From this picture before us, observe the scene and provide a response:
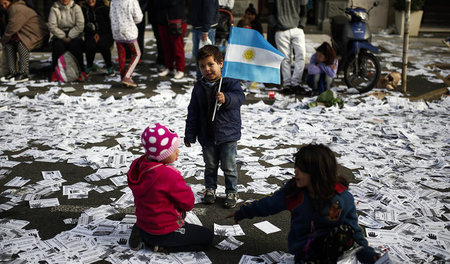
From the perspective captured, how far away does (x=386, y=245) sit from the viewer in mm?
3715

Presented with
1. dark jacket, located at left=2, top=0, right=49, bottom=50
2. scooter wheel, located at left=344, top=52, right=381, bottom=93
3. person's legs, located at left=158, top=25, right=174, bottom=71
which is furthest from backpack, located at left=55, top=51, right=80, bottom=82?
scooter wheel, located at left=344, top=52, right=381, bottom=93

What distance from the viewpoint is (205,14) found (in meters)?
8.54

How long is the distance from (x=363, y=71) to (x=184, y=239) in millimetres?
6137

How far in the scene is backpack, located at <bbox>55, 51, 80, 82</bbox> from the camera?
30.6 ft

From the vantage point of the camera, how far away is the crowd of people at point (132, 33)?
8.64 metres

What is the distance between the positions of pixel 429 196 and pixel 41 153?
4477mm

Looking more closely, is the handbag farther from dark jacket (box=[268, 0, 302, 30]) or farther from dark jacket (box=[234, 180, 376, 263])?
dark jacket (box=[234, 180, 376, 263])

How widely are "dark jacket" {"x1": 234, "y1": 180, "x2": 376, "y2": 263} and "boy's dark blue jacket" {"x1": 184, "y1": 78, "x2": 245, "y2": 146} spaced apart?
1170 millimetres

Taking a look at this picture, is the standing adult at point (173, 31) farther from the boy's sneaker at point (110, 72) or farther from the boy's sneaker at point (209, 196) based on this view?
→ the boy's sneaker at point (209, 196)

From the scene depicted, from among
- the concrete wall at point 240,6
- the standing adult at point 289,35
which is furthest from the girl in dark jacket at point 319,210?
the concrete wall at point 240,6

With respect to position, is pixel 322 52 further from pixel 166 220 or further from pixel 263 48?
pixel 166 220

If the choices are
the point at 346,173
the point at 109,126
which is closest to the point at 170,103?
the point at 109,126

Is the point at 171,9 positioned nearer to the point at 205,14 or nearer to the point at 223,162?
the point at 205,14

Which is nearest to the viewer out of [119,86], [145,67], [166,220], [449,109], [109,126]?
[166,220]
